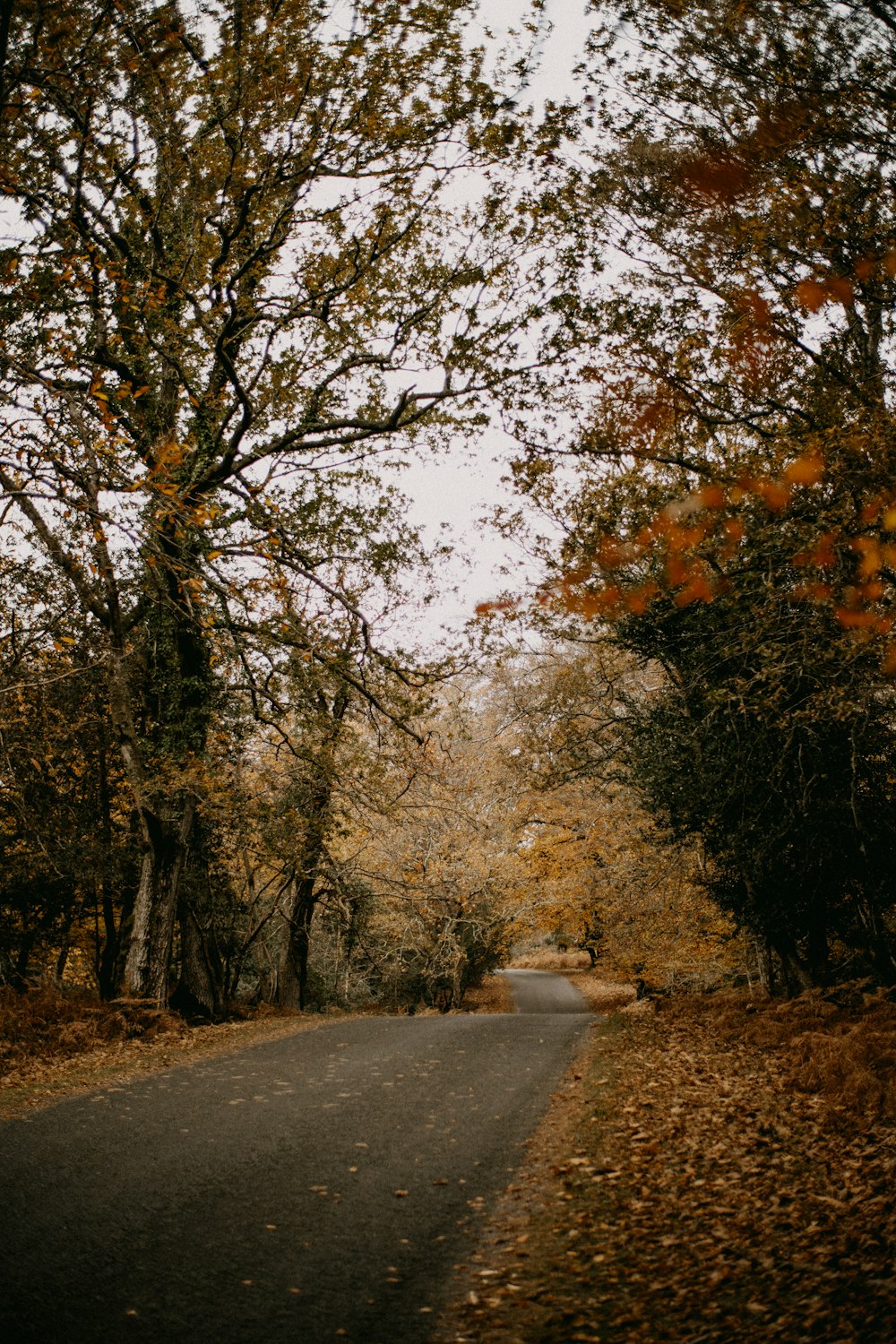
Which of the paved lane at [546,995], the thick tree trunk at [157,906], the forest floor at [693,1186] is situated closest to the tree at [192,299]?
the thick tree trunk at [157,906]

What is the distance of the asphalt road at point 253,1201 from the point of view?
3342mm

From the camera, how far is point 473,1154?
18.6 ft

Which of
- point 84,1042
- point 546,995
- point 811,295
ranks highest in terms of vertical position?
point 811,295

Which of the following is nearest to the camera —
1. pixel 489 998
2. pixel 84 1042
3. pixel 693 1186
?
pixel 693 1186

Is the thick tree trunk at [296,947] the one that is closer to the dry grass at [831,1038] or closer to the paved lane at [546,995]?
the paved lane at [546,995]

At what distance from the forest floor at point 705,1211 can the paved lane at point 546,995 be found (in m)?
15.1

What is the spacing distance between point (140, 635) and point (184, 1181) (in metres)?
10.3

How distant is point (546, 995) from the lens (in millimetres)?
26359

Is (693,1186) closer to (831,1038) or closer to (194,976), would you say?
(831,1038)

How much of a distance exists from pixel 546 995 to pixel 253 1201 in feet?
77.5

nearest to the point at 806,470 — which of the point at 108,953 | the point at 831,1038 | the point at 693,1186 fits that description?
the point at 831,1038

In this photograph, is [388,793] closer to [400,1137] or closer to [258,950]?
[400,1137]

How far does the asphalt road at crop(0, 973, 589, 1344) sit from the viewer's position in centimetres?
334

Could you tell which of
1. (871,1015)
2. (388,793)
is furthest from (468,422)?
(871,1015)
